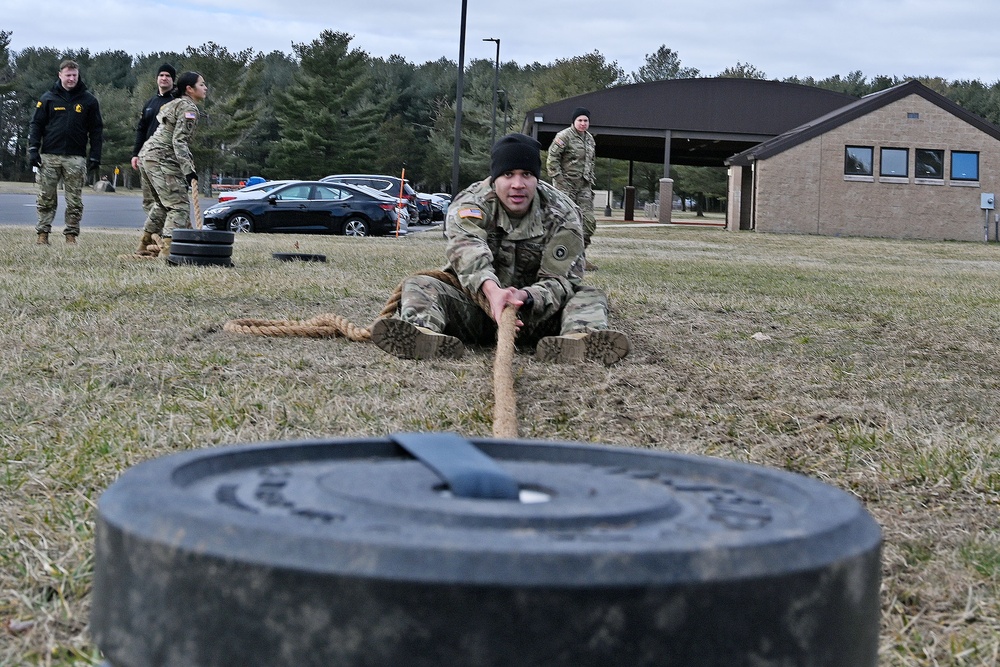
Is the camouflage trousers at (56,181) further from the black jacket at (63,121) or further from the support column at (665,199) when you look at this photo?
the support column at (665,199)

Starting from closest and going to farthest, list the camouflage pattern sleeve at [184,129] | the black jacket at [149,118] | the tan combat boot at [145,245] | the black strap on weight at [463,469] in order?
the black strap on weight at [463,469] < the camouflage pattern sleeve at [184,129] < the tan combat boot at [145,245] < the black jacket at [149,118]

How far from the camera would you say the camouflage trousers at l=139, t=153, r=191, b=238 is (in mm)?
11164

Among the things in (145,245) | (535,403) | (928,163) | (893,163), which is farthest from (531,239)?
(928,163)

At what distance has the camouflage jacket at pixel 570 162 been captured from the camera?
1386cm

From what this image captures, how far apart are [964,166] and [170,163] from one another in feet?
92.7

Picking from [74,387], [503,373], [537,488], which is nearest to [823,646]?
[537,488]

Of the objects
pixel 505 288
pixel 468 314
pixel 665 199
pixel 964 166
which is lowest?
pixel 468 314

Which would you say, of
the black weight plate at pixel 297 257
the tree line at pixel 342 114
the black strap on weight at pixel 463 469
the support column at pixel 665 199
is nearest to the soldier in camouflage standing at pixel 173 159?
the black weight plate at pixel 297 257

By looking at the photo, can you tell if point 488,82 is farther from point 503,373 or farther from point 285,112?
point 503,373

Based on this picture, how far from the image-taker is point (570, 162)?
45.7 feet

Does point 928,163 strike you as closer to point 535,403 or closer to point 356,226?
point 356,226

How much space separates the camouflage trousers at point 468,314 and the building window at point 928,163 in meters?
30.5

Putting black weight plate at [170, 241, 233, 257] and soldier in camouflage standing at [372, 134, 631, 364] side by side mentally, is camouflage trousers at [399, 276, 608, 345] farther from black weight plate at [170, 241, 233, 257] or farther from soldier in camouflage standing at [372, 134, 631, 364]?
black weight plate at [170, 241, 233, 257]

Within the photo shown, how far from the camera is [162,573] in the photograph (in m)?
1.08
